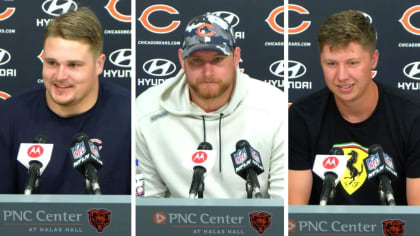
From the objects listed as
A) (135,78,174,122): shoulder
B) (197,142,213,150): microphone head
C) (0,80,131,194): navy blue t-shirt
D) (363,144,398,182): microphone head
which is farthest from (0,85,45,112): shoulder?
(363,144,398,182): microphone head

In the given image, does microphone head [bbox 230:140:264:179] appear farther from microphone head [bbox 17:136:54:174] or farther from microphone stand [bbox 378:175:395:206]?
microphone head [bbox 17:136:54:174]

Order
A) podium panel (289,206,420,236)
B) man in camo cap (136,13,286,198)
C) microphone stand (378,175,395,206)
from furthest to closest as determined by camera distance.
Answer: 1. man in camo cap (136,13,286,198)
2. podium panel (289,206,420,236)
3. microphone stand (378,175,395,206)

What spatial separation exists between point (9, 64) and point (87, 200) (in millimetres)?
886

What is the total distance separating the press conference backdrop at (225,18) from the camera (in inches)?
152

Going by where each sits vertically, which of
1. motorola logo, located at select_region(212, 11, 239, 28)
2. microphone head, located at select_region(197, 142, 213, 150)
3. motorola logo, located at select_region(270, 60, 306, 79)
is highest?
motorola logo, located at select_region(212, 11, 239, 28)

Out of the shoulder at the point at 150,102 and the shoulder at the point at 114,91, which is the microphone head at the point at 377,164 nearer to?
the shoulder at the point at 150,102

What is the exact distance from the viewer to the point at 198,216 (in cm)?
379

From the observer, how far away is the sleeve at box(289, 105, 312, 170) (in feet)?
12.6

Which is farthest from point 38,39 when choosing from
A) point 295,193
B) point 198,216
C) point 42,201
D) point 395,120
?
point 395,120

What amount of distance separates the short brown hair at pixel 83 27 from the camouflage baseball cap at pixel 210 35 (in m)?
0.51

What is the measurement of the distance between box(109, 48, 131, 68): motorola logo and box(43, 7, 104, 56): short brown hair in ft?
0.25

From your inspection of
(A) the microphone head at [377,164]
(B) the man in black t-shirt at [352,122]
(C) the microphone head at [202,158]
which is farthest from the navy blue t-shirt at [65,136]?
(A) the microphone head at [377,164]

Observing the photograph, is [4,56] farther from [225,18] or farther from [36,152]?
[225,18]

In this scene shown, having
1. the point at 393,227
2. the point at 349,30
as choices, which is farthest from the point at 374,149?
the point at 349,30
